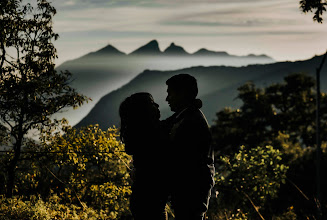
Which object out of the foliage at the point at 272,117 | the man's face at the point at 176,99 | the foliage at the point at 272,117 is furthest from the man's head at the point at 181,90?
the foliage at the point at 272,117

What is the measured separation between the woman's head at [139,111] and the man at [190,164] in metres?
0.23

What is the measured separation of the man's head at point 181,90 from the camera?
8.98ft

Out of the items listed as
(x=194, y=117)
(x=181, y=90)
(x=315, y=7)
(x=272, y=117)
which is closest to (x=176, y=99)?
(x=181, y=90)

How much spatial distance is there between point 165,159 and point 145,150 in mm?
182

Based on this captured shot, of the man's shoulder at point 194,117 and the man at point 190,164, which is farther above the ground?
the man's shoulder at point 194,117

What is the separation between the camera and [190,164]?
256cm

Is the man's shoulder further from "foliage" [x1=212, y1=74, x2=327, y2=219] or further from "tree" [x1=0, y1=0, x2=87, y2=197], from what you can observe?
"foliage" [x1=212, y1=74, x2=327, y2=219]

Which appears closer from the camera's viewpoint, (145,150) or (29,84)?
(145,150)

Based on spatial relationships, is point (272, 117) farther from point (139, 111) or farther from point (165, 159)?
point (139, 111)

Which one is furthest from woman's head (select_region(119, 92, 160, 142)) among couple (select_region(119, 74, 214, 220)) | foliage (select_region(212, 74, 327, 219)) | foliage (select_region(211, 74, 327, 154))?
foliage (select_region(211, 74, 327, 154))

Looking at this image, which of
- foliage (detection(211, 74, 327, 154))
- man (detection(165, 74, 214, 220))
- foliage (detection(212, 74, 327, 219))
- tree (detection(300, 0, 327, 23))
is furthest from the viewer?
foliage (detection(211, 74, 327, 154))

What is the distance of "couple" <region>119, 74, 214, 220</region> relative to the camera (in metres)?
2.56

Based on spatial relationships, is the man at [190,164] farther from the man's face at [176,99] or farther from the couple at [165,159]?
the man's face at [176,99]

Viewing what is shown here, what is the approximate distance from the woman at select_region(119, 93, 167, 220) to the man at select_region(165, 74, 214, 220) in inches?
4.0
